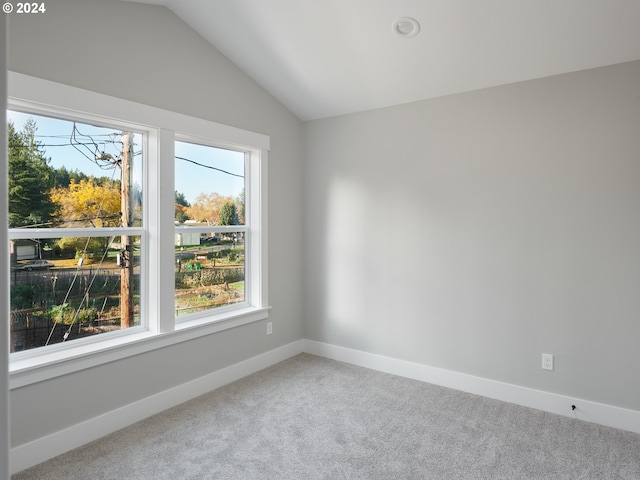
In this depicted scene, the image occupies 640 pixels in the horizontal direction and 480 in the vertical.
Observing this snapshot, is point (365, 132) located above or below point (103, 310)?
above

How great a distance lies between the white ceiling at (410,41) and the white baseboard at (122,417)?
99.8 inches

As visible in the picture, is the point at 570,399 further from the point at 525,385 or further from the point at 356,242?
the point at 356,242

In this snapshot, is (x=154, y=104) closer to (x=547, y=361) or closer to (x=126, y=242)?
(x=126, y=242)

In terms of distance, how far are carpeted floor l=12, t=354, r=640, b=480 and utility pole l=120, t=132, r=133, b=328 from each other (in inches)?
30.2

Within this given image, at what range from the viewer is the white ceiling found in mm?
2340

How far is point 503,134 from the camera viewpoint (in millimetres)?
2963

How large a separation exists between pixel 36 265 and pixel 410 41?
2759mm

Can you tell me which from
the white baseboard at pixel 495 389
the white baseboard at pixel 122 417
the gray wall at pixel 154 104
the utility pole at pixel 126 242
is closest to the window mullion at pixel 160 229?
the utility pole at pixel 126 242

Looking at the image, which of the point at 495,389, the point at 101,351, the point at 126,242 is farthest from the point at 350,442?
the point at 126,242

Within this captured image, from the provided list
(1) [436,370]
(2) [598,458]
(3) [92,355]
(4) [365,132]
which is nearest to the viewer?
(2) [598,458]

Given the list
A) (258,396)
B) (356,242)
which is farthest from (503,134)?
(258,396)

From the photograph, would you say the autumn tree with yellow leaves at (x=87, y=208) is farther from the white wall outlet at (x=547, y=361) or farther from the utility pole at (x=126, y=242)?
the white wall outlet at (x=547, y=361)

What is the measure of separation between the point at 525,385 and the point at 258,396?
6.57 ft

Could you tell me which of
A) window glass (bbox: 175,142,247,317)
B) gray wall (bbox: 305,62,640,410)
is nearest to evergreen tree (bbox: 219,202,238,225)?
window glass (bbox: 175,142,247,317)
